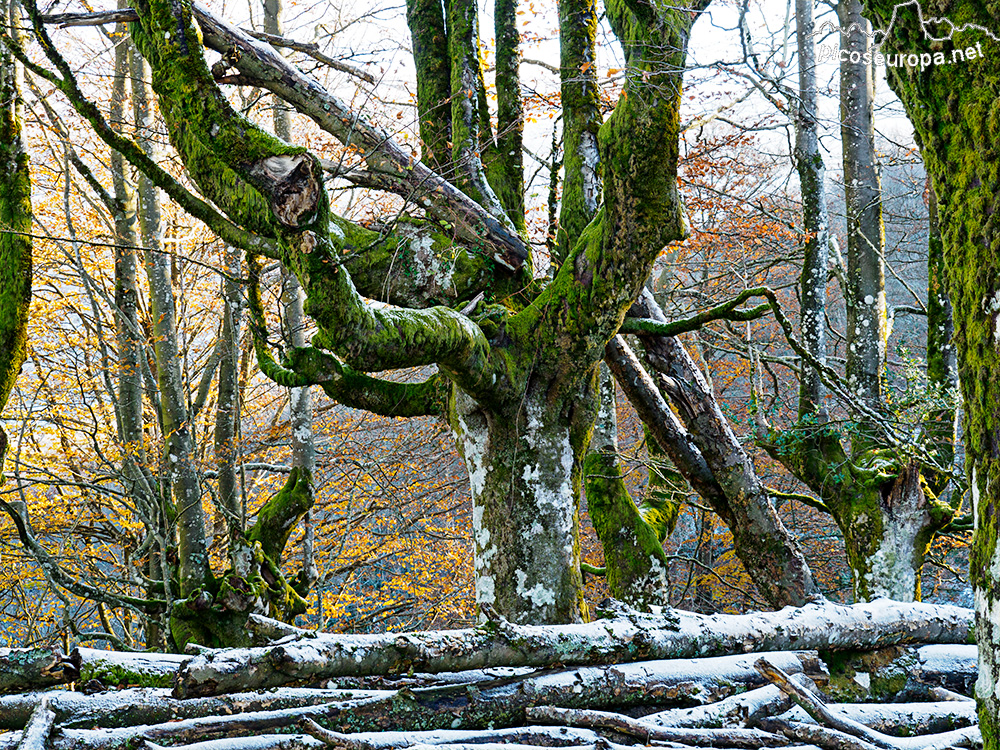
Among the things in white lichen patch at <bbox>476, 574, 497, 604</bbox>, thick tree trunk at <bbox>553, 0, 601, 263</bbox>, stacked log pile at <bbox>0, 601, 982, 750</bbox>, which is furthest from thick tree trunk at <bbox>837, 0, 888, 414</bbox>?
stacked log pile at <bbox>0, 601, 982, 750</bbox>

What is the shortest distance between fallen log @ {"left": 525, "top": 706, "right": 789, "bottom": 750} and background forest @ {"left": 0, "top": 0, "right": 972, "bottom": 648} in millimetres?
2048

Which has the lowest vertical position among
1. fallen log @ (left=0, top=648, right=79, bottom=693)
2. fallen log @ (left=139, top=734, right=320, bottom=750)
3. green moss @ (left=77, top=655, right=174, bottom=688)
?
fallen log @ (left=139, top=734, right=320, bottom=750)

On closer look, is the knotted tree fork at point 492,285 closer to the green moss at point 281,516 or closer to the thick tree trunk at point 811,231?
the green moss at point 281,516

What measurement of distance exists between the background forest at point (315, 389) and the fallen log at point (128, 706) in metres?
0.97

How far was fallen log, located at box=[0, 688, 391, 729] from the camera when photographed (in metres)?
2.33

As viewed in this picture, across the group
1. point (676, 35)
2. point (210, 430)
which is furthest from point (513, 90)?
point (210, 430)

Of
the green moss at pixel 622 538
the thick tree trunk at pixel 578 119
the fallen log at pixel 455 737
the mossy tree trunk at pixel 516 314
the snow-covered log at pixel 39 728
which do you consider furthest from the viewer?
the green moss at pixel 622 538

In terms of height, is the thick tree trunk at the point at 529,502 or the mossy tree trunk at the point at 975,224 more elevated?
the mossy tree trunk at the point at 975,224

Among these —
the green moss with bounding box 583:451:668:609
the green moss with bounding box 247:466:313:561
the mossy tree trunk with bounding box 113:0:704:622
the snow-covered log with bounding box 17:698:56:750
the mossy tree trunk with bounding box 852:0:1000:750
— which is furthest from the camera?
the green moss with bounding box 247:466:313:561

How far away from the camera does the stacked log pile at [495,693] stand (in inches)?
92.8

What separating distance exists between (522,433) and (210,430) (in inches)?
298

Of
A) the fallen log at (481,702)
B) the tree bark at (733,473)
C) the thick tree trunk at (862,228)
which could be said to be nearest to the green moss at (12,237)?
the fallen log at (481,702)

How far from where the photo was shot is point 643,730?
2.66m

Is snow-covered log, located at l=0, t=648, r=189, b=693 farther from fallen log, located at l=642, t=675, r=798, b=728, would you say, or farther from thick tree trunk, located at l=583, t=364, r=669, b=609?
thick tree trunk, located at l=583, t=364, r=669, b=609
